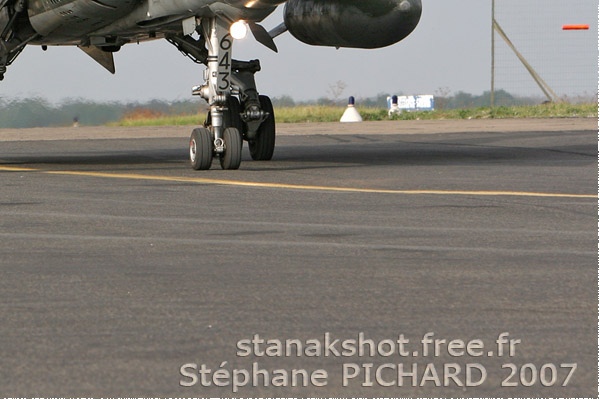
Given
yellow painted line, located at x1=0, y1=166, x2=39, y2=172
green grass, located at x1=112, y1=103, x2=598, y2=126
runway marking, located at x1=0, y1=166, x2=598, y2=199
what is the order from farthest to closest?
green grass, located at x1=112, y1=103, x2=598, y2=126, yellow painted line, located at x1=0, y1=166, x2=39, y2=172, runway marking, located at x1=0, y1=166, x2=598, y2=199

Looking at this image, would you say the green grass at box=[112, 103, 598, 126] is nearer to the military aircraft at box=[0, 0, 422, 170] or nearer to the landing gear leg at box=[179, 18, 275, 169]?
the landing gear leg at box=[179, 18, 275, 169]

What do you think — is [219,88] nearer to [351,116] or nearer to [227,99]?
[227,99]

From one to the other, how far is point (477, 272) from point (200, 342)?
2.50 metres

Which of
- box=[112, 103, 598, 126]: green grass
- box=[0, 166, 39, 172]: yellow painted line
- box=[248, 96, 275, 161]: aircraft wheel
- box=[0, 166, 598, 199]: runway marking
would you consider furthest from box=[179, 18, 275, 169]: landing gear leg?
box=[112, 103, 598, 126]: green grass

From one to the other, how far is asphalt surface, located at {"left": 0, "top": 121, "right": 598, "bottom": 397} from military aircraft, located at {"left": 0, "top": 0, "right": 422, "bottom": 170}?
4.60ft

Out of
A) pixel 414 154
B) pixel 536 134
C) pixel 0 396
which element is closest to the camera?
pixel 0 396

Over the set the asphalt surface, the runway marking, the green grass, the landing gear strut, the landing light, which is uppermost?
the landing light

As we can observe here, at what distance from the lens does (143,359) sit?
212 inches

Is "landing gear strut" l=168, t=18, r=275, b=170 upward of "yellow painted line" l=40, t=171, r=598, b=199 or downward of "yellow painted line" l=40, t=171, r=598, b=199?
upward

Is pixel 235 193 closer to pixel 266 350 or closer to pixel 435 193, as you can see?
pixel 435 193

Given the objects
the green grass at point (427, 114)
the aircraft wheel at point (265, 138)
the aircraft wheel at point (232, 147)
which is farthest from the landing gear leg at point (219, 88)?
the green grass at point (427, 114)

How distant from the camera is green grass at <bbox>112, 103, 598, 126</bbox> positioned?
37000 mm

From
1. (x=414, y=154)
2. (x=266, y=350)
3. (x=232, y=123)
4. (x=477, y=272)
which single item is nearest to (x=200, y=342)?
(x=266, y=350)

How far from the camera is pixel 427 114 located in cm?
3888
